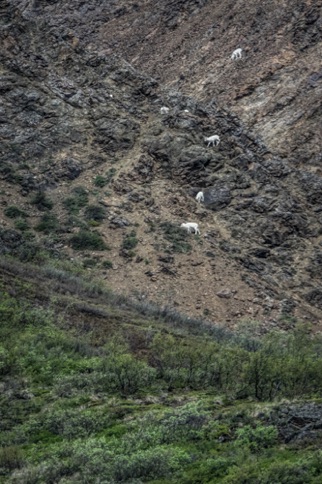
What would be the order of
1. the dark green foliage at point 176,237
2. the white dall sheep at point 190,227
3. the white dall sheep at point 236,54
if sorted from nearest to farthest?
the dark green foliage at point 176,237
the white dall sheep at point 190,227
the white dall sheep at point 236,54

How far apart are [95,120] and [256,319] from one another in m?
14.6

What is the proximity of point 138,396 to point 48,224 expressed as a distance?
17.6m

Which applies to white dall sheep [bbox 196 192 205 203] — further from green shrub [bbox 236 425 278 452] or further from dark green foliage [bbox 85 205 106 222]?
green shrub [bbox 236 425 278 452]

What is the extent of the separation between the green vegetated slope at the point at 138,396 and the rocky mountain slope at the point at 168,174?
3.67 m

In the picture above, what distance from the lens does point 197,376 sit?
20.8 m

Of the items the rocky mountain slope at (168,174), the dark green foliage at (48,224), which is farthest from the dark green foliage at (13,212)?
the dark green foliage at (48,224)

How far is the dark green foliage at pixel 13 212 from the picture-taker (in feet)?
117

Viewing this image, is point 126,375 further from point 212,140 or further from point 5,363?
point 212,140

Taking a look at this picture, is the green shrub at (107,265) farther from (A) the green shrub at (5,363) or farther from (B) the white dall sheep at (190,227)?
(A) the green shrub at (5,363)

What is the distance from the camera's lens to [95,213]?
36500 mm

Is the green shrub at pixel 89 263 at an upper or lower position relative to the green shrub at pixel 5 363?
upper

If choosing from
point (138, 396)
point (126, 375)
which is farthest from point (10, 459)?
point (126, 375)

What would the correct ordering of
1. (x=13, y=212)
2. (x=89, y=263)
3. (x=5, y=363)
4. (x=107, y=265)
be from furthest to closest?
1. (x=13, y=212)
2. (x=107, y=265)
3. (x=89, y=263)
4. (x=5, y=363)

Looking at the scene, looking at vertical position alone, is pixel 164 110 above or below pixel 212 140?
above
